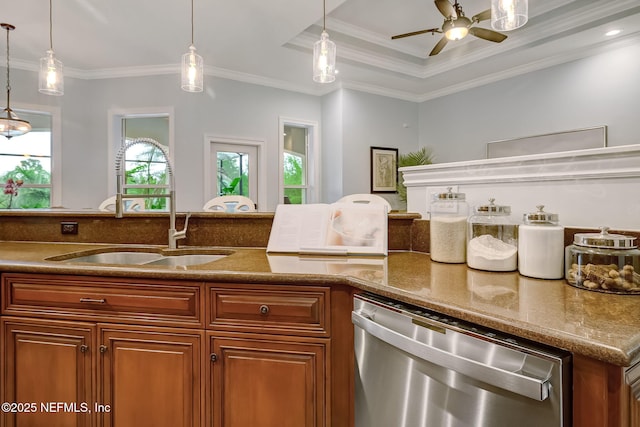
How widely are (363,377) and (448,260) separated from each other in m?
0.58

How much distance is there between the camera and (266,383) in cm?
123

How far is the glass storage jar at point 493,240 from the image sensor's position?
1.24 metres

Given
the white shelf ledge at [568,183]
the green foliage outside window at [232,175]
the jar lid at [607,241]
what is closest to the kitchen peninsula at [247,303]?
the jar lid at [607,241]

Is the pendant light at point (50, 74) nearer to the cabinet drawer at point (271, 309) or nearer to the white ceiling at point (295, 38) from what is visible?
the white ceiling at point (295, 38)

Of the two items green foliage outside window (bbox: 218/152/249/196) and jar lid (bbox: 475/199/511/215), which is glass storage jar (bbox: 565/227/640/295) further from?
green foliage outside window (bbox: 218/152/249/196)

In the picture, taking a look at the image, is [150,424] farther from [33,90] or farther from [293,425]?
[33,90]

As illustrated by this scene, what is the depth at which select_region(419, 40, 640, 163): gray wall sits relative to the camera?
3674mm

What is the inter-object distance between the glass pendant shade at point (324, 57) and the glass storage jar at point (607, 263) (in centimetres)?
175

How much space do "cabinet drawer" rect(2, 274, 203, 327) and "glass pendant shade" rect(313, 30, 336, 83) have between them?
64.0 inches

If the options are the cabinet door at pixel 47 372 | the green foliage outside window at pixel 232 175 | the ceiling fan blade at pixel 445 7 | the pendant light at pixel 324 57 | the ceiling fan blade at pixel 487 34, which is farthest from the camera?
the green foliage outside window at pixel 232 175

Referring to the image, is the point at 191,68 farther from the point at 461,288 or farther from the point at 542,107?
the point at 542,107

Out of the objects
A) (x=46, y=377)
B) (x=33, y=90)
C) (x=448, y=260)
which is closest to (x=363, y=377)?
(x=448, y=260)

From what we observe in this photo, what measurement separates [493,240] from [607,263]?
1.13 feet

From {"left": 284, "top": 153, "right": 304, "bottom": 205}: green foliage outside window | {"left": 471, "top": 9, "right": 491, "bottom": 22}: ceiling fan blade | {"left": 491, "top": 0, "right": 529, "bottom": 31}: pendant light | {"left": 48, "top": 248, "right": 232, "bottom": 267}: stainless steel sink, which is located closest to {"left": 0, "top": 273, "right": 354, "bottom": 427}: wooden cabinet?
{"left": 48, "top": 248, "right": 232, "bottom": 267}: stainless steel sink
